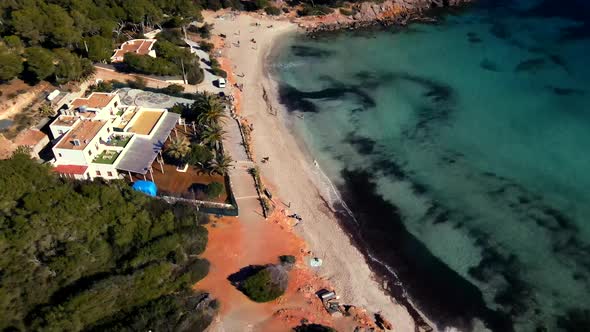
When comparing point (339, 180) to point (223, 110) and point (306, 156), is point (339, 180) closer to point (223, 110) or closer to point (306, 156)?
point (306, 156)

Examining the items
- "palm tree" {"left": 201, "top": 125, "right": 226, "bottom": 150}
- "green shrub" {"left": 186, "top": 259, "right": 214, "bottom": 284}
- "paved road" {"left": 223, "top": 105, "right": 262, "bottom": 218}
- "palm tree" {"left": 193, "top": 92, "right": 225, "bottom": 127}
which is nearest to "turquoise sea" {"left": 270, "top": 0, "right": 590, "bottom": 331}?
"paved road" {"left": 223, "top": 105, "right": 262, "bottom": 218}

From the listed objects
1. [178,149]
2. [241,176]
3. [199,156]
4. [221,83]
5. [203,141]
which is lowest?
[241,176]

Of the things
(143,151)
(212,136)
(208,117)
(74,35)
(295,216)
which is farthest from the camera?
(74,35)

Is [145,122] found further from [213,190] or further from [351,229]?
[351,229]

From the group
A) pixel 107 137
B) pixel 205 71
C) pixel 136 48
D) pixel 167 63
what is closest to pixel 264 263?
pixel 107 137

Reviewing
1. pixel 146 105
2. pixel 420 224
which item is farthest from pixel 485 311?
pixel 146 105

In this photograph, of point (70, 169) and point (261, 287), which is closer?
point (261, 287)

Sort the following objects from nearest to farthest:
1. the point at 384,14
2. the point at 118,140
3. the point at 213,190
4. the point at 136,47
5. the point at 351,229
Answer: the point at 213,190
the point at 351,229
the point at 118,140
the point at 136,47
the point at 384,14

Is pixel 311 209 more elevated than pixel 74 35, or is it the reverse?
pixel 74 35

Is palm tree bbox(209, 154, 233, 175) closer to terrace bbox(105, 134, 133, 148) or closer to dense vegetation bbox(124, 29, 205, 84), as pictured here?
terrace bbox(105, 134, 133, 148)
